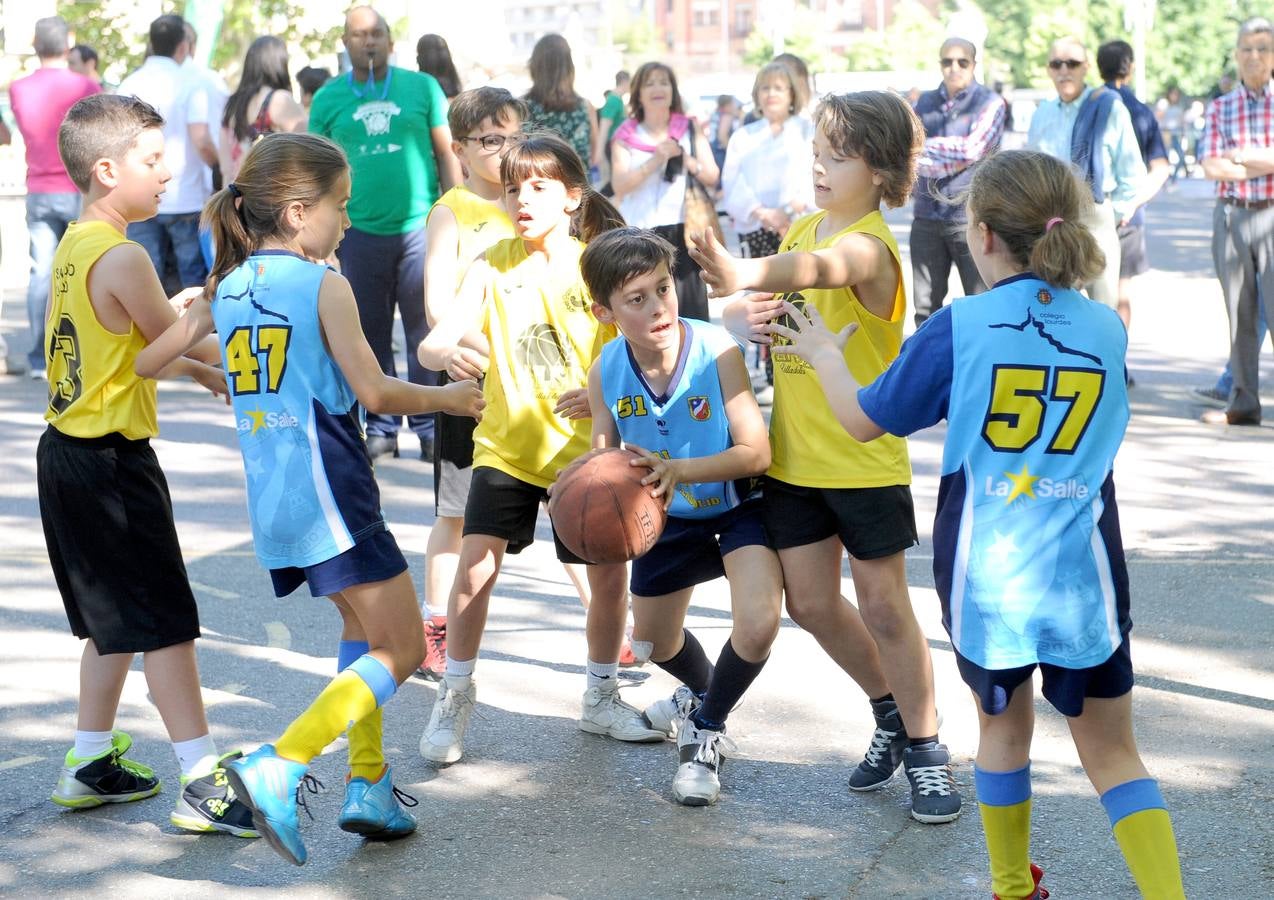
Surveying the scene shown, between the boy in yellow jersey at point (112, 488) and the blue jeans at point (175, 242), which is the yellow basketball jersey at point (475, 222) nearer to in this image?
the boy in yellow jersey at point (112, 488)

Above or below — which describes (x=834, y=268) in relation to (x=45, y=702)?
above

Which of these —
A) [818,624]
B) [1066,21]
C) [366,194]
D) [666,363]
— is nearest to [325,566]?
[666,363]

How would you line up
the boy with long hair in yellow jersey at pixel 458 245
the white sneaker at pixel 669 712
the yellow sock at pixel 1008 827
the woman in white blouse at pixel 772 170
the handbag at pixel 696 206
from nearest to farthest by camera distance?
the yellow sock at pixel 1008 827 → the white sneaker at pixel 669 712 → the boy with long hair in yellow jersey at pixel 458 245 → the handbag at pixel 696 206 → the woman in white blouse at pixel 772 170

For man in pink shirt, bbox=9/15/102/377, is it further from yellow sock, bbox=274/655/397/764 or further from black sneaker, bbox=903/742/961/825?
black sneaker, bbox=903/742/961/825

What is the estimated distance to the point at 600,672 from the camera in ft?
16.6

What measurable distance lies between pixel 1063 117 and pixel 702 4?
15770cm

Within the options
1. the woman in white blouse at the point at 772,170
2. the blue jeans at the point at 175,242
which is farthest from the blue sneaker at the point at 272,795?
the blue jeans at the point at 175,242

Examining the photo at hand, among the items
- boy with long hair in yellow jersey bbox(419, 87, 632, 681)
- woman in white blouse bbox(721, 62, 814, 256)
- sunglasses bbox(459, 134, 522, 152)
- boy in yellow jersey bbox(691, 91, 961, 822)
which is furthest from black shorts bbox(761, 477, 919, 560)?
woman in white blouse bbox(721, 62, 814, 256)

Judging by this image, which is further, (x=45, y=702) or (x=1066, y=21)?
(x=1066, y=21)

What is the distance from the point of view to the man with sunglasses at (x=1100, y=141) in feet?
33.3

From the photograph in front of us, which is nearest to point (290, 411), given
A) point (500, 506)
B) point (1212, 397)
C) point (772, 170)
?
point (500, 506)

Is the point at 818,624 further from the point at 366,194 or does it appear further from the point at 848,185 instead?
the point at 366,194

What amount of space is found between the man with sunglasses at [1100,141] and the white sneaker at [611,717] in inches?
233

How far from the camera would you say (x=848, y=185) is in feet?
14.4
